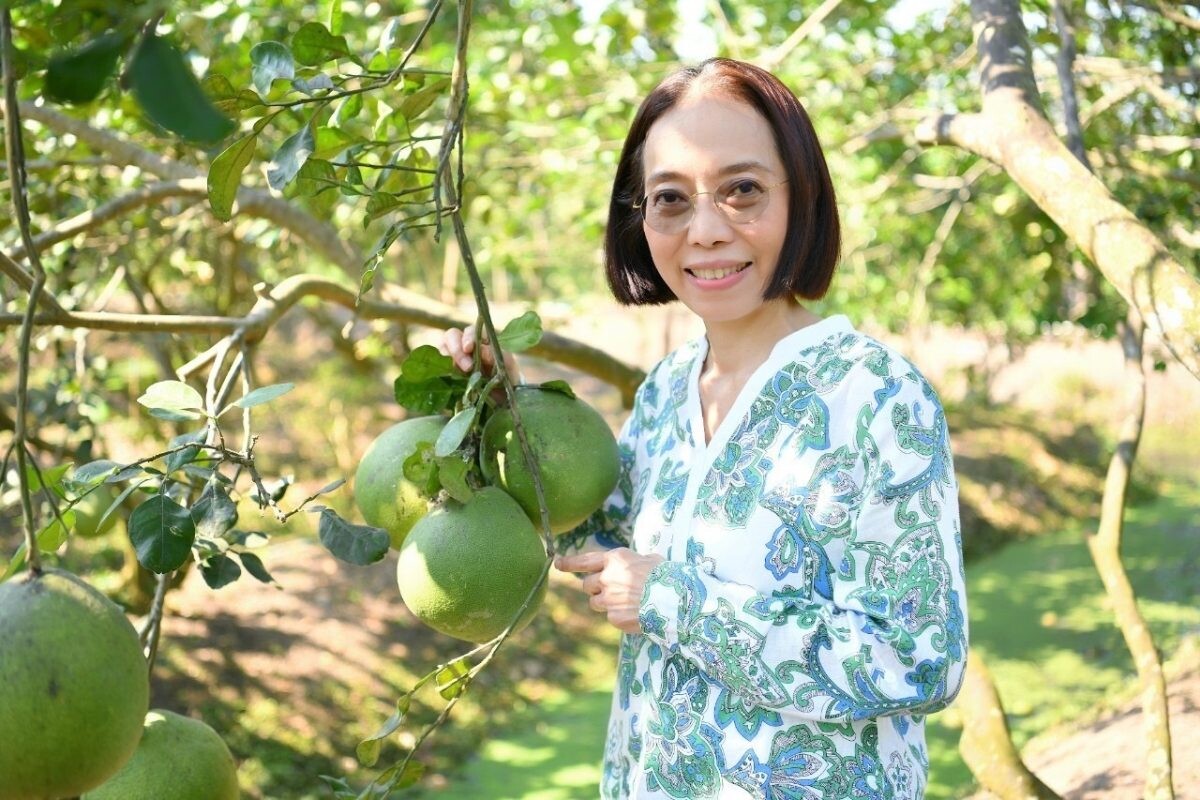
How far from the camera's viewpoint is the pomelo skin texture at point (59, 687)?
2.39ft

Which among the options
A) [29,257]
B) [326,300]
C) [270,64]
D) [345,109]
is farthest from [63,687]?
[326,300]

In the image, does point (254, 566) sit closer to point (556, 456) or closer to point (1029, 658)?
point (556, 456)

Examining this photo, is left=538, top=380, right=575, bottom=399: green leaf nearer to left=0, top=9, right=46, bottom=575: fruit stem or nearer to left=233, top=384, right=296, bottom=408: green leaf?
left=233, top=384, right=296, bottom=408: green leaf

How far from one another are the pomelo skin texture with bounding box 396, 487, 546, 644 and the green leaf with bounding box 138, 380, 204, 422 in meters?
0.25

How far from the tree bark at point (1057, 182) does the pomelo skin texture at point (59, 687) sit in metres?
1.00

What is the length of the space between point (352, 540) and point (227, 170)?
0.39m

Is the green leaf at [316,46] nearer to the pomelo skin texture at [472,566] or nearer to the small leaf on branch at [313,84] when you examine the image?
the small leaf on branch at [313,84]

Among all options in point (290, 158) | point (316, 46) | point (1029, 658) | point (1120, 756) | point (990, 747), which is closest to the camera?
point (290, 158)

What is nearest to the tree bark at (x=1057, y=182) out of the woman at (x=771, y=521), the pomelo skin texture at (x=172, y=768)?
the woman at (x=771, y=521)

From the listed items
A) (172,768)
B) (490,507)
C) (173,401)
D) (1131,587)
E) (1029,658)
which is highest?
(173,401)

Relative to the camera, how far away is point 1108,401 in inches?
367

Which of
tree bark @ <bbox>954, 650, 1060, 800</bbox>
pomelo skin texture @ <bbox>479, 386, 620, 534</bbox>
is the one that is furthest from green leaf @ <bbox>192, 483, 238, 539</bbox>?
tree bark @ <bbox>954, 650, 1060, 800</bbox>

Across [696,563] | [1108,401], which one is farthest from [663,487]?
[1108,401]

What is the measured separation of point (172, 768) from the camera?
1094mm
